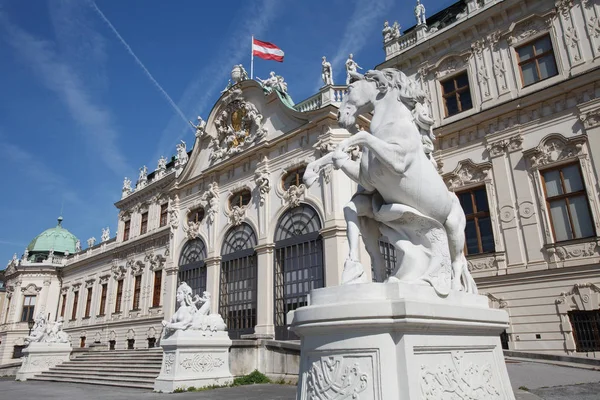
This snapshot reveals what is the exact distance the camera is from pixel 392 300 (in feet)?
9.91

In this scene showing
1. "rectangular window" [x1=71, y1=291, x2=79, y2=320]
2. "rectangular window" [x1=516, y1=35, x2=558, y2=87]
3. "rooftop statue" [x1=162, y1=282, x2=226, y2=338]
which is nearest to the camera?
"rooftop statue" [x1=162, y1=282, x2=226, y2=338]

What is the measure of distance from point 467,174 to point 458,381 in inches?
577

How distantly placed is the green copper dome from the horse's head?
149 ft

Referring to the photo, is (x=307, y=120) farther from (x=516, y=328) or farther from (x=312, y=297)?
(x=312, y=297)

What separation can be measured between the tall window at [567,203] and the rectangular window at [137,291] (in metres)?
24.3

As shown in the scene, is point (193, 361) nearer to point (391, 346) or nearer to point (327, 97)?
point (391, 346)

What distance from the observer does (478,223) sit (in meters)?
16.1

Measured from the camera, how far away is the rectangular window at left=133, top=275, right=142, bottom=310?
28.7 meters

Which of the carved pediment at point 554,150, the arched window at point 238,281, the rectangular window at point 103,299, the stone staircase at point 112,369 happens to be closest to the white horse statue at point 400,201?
the stone staircase at point 112,369

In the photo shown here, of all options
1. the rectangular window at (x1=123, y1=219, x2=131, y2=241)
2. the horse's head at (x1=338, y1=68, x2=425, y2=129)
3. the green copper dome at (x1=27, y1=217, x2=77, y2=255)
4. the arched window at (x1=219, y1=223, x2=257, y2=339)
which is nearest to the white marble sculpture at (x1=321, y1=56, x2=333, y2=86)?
the arched window at (x1=219, y1=223, x2=257, y2=339)

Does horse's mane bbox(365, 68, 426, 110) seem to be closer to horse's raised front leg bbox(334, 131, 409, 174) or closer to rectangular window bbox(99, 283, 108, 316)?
horse's raised front leg bbox(334, 131, 409, 174)

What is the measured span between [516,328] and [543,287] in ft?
5.21

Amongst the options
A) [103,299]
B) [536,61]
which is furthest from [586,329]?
[103,299]

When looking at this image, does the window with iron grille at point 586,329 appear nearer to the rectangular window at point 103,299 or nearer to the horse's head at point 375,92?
the horse's head at point 375,92
